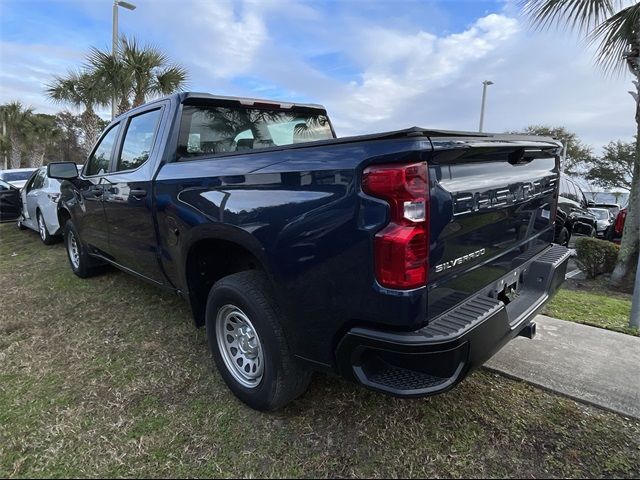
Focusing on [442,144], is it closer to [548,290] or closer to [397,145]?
[397,145]

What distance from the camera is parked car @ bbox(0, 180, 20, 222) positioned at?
9977 mm

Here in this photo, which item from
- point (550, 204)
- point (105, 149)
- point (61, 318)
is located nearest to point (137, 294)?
point (61, 318)

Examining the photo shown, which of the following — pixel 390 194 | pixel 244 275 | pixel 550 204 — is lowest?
pixel 244 275

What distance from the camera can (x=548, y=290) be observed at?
2654 millimetres

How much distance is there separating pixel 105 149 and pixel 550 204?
13.3ft

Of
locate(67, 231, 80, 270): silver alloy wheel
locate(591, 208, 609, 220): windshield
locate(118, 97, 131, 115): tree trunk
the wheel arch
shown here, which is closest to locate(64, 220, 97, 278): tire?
locate(67, 231, 80, 270): silver alloy wheel

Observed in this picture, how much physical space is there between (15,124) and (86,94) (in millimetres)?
23709

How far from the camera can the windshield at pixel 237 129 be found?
3.14 m

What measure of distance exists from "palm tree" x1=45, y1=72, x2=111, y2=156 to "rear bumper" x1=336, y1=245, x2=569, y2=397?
47.9 feet

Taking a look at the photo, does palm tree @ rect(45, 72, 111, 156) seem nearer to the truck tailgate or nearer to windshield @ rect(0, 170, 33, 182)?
windshield @ rect(0, 170, 33, 182)

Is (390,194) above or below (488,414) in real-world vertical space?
above

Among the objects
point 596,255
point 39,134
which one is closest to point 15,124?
point 39,134

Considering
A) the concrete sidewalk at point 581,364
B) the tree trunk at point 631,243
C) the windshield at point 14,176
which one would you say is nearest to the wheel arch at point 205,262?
the concrete sidewalk at point 581,364

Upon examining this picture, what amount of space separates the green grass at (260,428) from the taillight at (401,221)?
3.43ft
